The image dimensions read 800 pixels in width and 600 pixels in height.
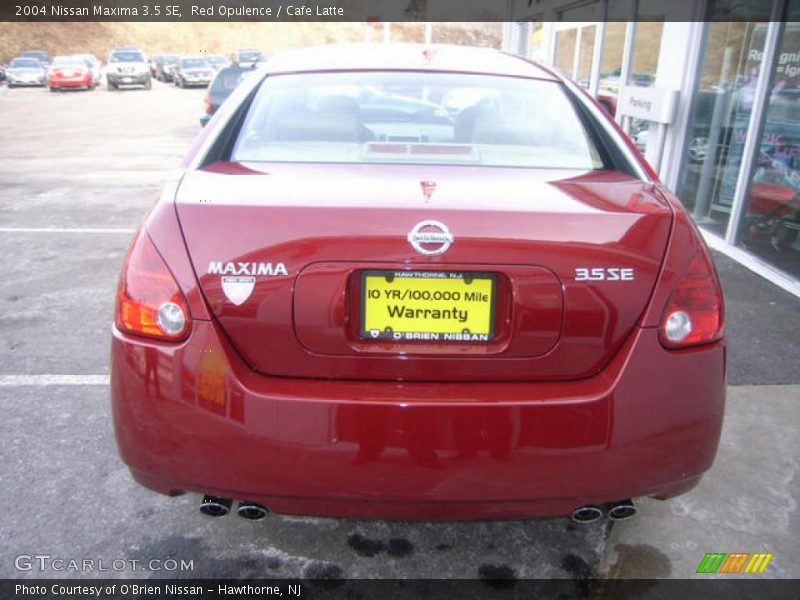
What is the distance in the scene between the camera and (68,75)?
31.0m

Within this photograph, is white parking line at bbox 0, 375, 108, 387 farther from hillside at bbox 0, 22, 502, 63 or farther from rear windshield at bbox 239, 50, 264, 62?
hillside at bbox 0, 22, 502, 63

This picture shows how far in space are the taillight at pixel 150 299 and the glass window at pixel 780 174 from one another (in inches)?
194

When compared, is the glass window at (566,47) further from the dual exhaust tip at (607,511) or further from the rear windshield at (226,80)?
the dual exhaust tip at (607,511)

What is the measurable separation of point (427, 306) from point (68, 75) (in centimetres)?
3459

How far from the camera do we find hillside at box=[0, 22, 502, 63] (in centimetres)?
5847

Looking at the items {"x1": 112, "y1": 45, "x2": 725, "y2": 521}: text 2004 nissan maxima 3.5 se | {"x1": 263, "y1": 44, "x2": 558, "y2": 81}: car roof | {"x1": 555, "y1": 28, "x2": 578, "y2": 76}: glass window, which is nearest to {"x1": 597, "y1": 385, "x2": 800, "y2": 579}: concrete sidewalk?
{"x1": 112, "y1": 45, "x2": 725, "y2": 521}: text 2004 nissan maxima 3.5 se

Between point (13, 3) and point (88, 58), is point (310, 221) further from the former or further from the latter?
point (13, 3)

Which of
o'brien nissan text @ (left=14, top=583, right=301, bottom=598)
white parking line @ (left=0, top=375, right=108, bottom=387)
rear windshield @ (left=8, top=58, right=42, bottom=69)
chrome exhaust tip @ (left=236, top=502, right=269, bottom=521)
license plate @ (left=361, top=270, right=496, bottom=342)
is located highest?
license plate @ (left=361, top=270, right=496, bottom=342)

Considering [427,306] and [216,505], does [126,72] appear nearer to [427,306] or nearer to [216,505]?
[216,505]

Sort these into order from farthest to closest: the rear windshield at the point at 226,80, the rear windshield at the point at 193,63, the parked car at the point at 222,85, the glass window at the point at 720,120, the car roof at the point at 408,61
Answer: the rear windshield at the point at 193,63 < the rear windshield at the point at 226,80 < the parked car at the point at 222,85 < the glass window at the point at 720,120 < the car roof at the point at 408,61

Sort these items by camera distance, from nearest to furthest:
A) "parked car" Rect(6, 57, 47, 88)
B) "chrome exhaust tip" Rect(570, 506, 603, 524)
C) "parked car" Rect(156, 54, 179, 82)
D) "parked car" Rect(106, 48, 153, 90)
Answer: "chrome exhaust tip" Rect(570, 506, 603, 524) < "parked car" Rect(106, 48, 153, 90) < "parked car" Rect(6, 57, 47, 88) < "parked car" Rect(156, 54, 179, 82)

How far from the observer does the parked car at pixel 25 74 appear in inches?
1319

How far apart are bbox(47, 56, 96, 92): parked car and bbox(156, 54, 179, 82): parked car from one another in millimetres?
7003

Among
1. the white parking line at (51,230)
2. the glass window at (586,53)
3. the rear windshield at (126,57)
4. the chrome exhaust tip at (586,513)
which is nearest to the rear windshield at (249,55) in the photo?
the rear windshield at (126,57)
